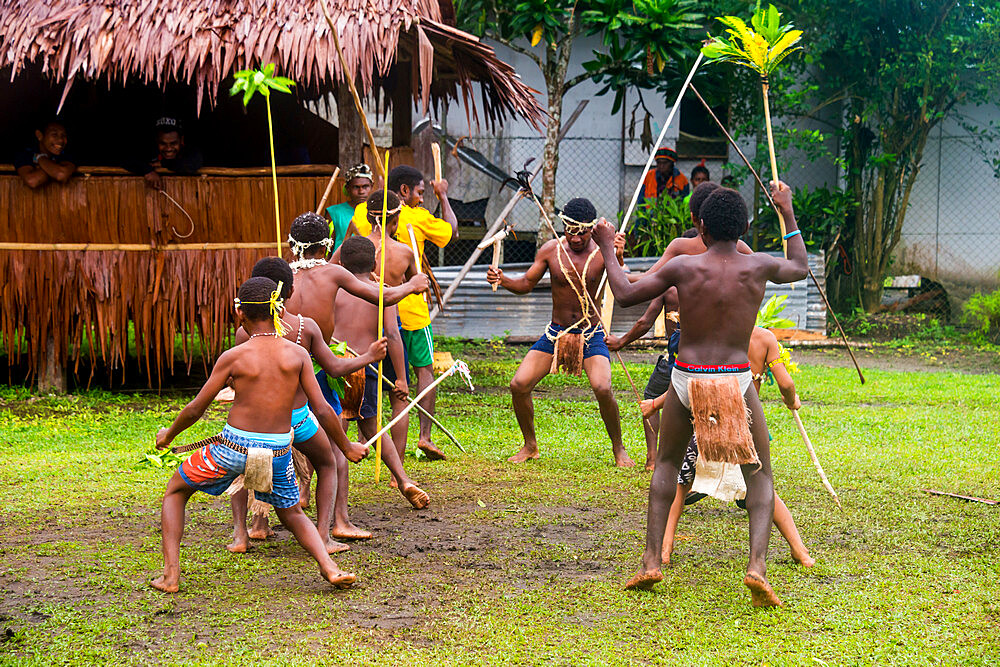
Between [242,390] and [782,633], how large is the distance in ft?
7.77

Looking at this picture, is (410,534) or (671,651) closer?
(671,651)

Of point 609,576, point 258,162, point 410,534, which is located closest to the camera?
point 609,576

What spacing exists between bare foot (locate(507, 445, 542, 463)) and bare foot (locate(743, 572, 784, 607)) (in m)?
2.96

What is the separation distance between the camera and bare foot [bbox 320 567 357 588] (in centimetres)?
435

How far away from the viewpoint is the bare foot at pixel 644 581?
4.33 meters

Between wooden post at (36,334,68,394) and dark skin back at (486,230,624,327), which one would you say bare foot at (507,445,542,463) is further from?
wooden post at (36,334,68,394)

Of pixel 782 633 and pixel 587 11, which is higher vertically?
pixel 587 11

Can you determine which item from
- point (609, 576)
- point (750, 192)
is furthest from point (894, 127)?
point (609, 576)

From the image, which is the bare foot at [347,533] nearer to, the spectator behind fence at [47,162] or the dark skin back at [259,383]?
the dark skin back at [259,383]

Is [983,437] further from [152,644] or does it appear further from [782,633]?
[152,644]

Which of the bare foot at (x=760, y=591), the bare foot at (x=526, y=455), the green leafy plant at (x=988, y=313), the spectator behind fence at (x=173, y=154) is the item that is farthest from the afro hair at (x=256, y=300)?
the green leafy plant at (x=988, y=313)

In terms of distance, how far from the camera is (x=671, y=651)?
3.79 meters

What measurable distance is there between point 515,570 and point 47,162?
263 inches

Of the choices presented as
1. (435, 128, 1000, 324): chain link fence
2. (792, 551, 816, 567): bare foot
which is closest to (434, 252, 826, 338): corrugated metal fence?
(435, 128, 1000, 324): chain link fence
